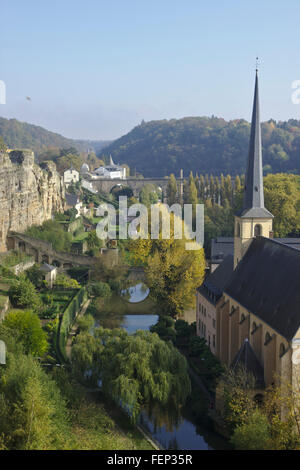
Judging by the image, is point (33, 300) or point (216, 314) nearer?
point (216, 314)

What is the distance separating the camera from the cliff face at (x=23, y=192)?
172 ft

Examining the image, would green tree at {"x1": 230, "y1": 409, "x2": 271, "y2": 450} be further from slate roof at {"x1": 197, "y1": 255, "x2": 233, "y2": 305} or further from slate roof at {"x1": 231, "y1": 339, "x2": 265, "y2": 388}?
slate roof at {"x1": 197, "y1": 255, "x2": 233, "y2": 305}

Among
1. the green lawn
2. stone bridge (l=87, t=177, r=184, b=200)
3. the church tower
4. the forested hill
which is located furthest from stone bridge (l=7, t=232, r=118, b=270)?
the forested hill

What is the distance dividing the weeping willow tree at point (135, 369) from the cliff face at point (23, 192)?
2902 centimetres

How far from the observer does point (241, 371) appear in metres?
23.5

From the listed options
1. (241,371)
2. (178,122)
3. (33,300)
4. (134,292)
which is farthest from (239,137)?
(241,371)

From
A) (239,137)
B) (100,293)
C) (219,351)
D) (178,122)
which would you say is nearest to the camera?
(219,351)

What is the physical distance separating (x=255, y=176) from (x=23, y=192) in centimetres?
3503

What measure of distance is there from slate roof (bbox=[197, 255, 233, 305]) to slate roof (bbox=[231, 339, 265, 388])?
7.01 m

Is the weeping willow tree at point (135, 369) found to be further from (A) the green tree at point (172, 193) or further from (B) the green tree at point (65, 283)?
(A) the green tree at point (172, 193)

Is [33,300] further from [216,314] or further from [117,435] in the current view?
[117,435]

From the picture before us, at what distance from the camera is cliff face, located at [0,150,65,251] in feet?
172

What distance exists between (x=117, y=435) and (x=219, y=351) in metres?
10.6

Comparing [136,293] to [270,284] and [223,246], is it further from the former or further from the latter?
[270,284]
